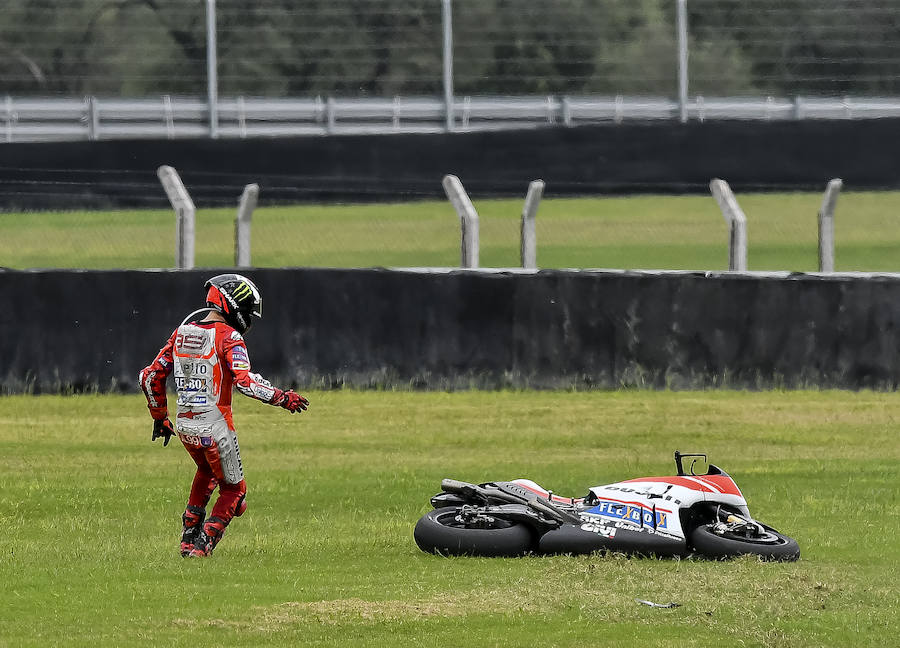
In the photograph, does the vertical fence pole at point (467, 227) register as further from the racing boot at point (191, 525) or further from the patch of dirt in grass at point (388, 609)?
the patch of dirt in grass at point (388, 609)

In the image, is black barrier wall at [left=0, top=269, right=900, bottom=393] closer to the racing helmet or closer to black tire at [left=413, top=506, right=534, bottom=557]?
the racing helmet

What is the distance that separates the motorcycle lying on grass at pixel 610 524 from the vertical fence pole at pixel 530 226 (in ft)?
24.7

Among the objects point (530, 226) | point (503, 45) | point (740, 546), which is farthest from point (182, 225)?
point (503, 45)

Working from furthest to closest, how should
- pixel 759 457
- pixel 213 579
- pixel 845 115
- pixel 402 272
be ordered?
pixel 845 115, pixel 402 272, pixel 759 457, pixel 213 579

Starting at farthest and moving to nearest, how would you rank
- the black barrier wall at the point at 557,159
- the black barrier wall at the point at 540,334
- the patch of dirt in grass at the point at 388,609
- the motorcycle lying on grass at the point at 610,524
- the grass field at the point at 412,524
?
the black barrier wall at the point at 557,159
the black barrier wall at the point at 540,334
the motorcycle lying on grass at the point at 610,524
the patch of dirt in grass at the point at 388,609
the grass field at the point at 412,524

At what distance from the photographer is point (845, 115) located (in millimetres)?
27859

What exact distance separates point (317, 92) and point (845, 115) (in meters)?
8.52

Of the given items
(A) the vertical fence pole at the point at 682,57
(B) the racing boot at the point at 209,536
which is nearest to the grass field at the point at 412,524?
(B) the racing boot at the point at 209,536

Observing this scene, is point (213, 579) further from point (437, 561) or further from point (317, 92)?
point (317, 92)

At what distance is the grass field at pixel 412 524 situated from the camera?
6.71m

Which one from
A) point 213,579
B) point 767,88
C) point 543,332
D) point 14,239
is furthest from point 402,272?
point 767,88

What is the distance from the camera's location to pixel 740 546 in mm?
8281

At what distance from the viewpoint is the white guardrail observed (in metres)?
27.0

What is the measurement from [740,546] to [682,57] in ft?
51.6
